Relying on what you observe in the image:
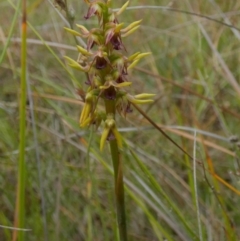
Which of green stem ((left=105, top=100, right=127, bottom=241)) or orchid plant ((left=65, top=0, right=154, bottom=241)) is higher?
orchid plant ((left=65, top=0, right=154, bottom=241))

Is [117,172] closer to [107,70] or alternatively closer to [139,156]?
[107,70]

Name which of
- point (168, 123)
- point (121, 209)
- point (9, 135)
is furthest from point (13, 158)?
point (121, 209)

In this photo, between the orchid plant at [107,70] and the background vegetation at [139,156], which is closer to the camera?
the orchid plant at [107,70]

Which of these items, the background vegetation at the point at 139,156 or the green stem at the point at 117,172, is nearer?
the green stem at the point at 117,172

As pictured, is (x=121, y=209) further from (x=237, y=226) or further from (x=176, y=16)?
(x=176, y=16)

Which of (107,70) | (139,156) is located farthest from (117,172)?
(139,156)

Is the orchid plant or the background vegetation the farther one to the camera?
the background vegetation

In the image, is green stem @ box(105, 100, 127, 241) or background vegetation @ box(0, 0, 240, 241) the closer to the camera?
green stem @ box(105, 100, 127, 241)

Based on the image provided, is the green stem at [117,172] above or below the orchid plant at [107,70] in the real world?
below
